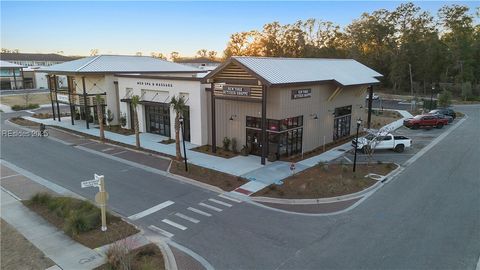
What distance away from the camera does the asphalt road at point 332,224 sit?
1194 cm

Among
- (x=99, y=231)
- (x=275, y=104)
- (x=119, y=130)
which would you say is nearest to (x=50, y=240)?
(x=99, y=231)

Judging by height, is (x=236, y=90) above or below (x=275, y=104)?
above

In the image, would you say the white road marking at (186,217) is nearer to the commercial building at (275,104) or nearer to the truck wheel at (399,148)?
the commercial building at (275,104)

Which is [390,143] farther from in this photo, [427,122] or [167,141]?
[167,141]

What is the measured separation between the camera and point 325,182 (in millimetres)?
19500

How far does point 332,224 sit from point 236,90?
12.8 metres

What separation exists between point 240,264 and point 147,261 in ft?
10.9

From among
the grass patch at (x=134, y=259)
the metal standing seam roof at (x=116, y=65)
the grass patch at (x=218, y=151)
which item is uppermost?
the metal standing seam roof at (x=116, y=65)

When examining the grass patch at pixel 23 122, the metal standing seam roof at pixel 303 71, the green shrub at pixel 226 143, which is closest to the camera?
the metal standing seam roof at pixel 303 71

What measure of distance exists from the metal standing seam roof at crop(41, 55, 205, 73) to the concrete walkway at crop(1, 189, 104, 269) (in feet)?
76.8

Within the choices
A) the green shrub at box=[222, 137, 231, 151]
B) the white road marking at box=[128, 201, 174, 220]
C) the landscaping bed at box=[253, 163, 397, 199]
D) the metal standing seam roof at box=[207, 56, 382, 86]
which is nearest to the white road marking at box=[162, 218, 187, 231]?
the white road marking at box=[128, 201, 174, 220]

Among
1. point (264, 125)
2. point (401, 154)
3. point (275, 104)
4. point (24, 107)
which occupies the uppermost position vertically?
point (275, 104)

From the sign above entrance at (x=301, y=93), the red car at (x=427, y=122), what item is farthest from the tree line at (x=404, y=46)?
the sign above entrance at (x=301, y=93)

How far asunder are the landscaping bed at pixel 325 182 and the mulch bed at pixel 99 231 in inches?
284
